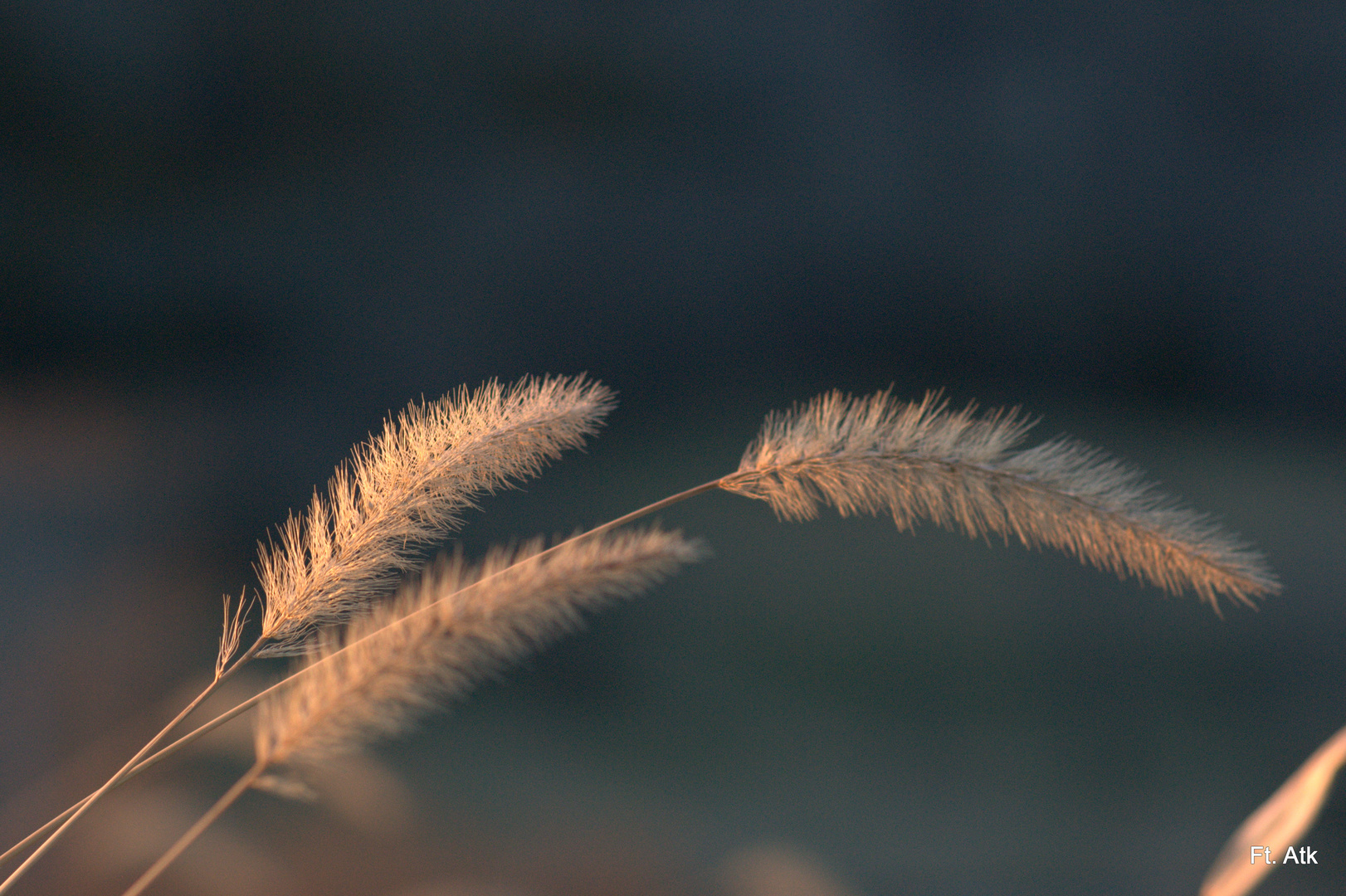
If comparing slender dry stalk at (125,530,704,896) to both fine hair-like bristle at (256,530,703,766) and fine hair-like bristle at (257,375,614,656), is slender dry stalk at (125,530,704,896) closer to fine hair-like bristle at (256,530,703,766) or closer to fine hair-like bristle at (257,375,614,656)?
fine hair-like bristle at (256,530,703,766)

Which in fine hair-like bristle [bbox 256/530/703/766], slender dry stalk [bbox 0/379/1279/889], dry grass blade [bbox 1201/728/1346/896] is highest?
slender dry stalk [bbox 0/379/1279/889]

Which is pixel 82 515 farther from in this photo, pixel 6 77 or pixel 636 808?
pixel 636 808

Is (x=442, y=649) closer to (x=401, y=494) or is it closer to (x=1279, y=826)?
(x=401, y=494)

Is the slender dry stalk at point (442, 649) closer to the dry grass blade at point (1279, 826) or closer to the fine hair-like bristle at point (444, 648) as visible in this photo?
the fine hair-like bristle at point (444, 648)

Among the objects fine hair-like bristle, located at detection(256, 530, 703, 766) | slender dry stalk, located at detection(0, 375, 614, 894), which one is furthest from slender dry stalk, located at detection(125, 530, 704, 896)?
slender dry stalk, located at detection(0, 375, 614, 894)

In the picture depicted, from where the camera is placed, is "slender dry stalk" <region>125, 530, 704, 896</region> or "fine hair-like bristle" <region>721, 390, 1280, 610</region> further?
"fine hair-like bristle" <region>721, 390, 1280, 610</region>

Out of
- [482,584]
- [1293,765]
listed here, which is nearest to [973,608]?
[1293,765]

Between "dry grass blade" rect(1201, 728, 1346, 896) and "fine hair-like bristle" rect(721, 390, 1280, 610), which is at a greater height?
"fine hair-like bristle" rect(721, 390, 1280, 610)
